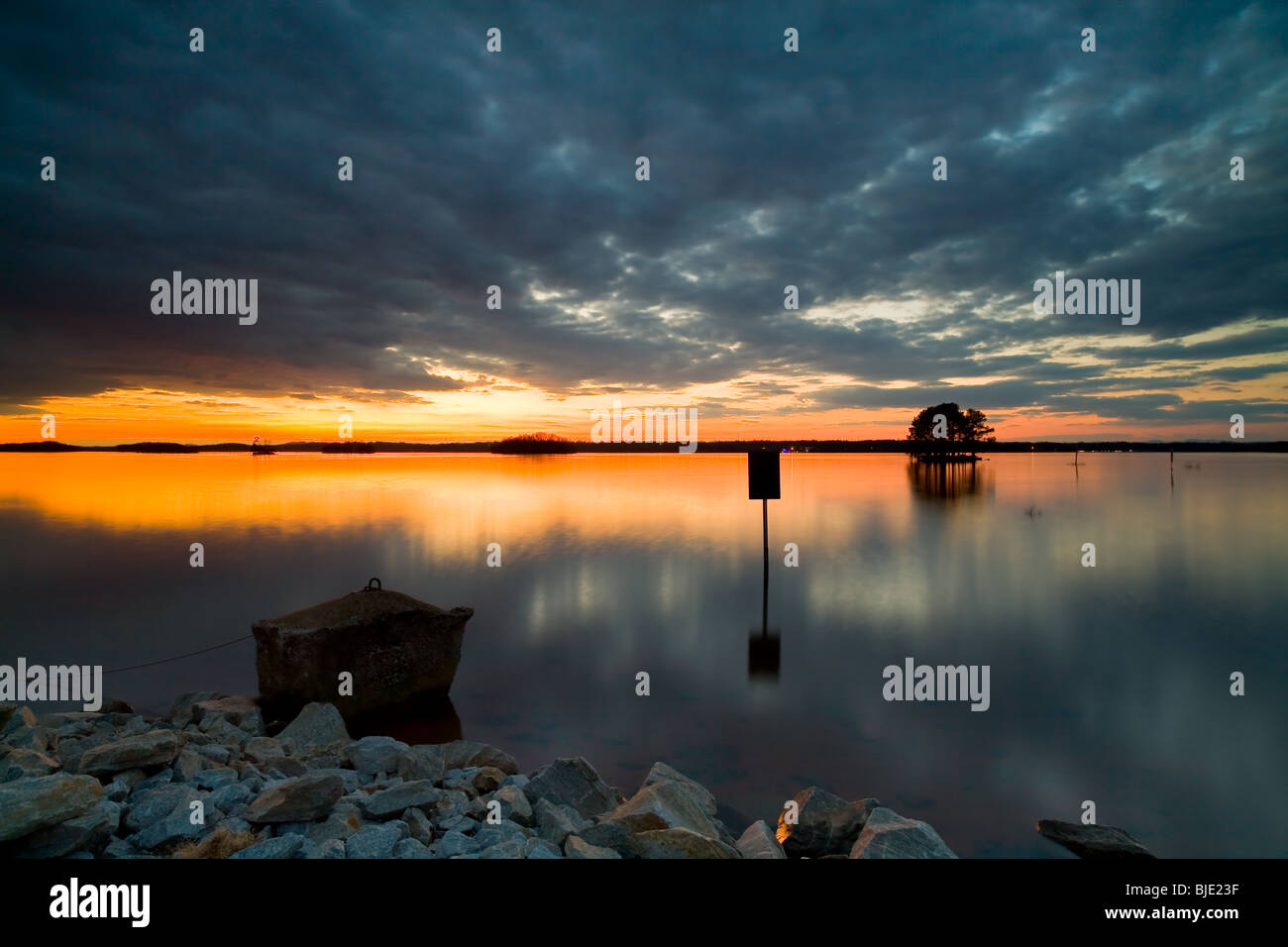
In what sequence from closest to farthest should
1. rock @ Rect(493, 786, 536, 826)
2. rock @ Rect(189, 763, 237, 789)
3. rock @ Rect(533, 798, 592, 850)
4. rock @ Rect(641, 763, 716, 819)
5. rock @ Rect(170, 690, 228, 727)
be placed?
rock @ Rect(533, 798, 592, 850)
rock @ Rect(493, 786, 536, 826)
rock @ Rect(189, 763, 237, 789)
rock @ Rect(641, 763, 716, 819)
rock @ Rect(170, 690, 228, 727)

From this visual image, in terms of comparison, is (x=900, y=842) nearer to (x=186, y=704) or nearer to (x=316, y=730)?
(x=316, y=730)

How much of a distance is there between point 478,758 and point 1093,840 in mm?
7655

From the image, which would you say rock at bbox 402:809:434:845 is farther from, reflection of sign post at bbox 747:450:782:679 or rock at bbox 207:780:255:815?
reflection of sign post at bbox 747:450:782:679

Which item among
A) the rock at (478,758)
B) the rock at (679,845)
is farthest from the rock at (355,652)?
the rock at (679,845)

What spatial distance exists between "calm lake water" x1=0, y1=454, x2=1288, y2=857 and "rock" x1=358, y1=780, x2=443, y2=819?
327 centimetres

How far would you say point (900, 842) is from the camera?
5.85 m

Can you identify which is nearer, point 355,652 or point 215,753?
point 215,753

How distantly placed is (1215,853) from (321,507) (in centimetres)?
5100

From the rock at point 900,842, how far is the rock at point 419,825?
163 inches

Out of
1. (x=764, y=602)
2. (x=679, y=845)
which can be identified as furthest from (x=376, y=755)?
(x=764, y=602)

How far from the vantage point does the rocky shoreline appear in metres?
5.28

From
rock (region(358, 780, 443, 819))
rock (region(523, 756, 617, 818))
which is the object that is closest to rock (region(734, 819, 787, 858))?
rock (region(523, 756, 617, 818))
